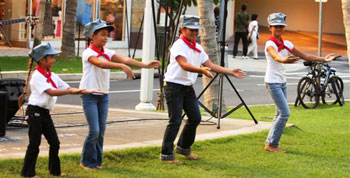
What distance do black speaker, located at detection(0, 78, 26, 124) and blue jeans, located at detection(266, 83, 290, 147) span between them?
132 inches

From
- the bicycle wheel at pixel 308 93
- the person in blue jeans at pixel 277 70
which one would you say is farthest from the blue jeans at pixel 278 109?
the bicycle wheel at pixel 308 93

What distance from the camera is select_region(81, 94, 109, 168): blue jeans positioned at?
314 inches

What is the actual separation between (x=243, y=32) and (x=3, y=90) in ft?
66.3

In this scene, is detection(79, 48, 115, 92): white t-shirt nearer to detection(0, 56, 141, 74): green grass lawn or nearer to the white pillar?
the white pillar

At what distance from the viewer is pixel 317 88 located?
17.3 meters

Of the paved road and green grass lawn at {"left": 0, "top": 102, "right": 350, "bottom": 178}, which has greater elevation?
green grass lawn at {"left": 0, "top": 102, "right": 350, "bottom": 178}

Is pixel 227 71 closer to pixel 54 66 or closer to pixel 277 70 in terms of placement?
pixel 277 70

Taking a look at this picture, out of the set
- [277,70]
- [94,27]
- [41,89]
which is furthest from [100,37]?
[277,70]

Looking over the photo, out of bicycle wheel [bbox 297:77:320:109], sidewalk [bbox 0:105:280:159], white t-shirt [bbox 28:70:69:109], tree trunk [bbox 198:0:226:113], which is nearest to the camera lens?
white t-shirt [bbox 28:70:69:109]

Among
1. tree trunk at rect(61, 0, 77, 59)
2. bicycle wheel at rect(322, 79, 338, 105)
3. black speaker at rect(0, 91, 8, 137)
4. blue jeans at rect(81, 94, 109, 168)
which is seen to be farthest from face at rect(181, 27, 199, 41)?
tree trunk at rect(61, 0, 77, 59)

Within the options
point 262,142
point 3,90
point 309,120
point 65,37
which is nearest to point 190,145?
point 262,142

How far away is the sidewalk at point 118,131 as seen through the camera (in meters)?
9.16

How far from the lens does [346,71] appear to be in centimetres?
2714

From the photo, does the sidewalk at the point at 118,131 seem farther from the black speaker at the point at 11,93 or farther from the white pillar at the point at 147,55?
the white pillar at the point at 147,55
